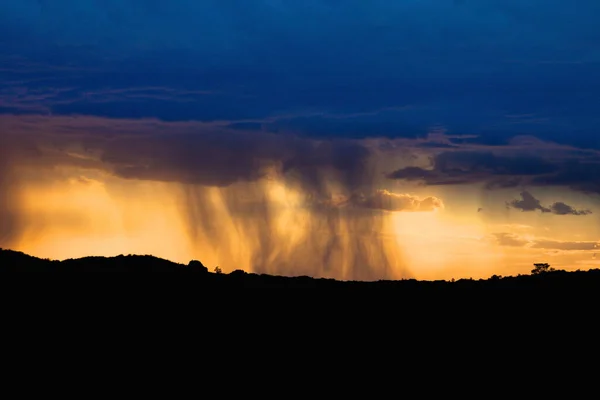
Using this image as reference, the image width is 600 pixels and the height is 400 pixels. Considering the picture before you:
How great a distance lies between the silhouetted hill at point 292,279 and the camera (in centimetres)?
7488

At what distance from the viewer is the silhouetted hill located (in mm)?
74875

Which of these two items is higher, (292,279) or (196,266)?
(196,266)

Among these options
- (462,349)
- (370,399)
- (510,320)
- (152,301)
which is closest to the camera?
(370,399)

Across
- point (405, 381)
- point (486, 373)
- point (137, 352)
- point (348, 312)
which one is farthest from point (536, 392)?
point (137, 352)

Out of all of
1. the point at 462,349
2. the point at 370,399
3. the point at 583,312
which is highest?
the point at 583,312

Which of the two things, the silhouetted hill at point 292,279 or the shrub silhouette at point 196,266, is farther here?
the shrub silhouette at point 196,266

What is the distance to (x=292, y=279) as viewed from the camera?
83062mm

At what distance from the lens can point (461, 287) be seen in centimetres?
7625

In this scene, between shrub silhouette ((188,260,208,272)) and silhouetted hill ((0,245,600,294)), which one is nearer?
silhouetted hill ((0,245,600,294))

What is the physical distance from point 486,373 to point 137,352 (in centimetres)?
2552

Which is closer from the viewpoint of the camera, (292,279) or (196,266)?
(292,279)

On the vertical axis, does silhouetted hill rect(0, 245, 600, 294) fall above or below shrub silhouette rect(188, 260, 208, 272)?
below

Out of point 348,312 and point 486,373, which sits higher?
point 348,312

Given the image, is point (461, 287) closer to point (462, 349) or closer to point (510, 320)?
point (510, 320)
